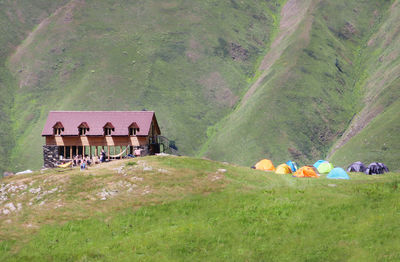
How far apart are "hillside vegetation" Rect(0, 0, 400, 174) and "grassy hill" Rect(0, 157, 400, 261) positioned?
6475cm

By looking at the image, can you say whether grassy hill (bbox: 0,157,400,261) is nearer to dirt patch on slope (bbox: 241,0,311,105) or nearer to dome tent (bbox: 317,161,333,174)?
dome tent (bbox: 317,161,333,174)

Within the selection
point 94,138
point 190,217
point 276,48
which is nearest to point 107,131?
point 94,138

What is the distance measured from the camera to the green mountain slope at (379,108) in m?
104

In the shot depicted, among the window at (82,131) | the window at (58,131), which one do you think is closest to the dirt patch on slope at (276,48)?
the window at (82,131)

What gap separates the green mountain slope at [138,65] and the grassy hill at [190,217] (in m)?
87.0

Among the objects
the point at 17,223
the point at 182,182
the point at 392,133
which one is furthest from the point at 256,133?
the point at 17,223

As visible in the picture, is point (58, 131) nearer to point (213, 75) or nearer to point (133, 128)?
point (133, 128)

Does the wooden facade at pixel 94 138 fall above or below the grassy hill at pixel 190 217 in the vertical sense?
above

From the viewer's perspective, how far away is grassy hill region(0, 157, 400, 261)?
34.4m

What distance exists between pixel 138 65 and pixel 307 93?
57663mm

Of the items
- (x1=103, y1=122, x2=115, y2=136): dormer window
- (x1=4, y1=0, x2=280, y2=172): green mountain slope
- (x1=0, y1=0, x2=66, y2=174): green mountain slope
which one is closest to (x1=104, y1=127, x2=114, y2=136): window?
(x1=103, y1=122, x2=115, y2=136): dormer window

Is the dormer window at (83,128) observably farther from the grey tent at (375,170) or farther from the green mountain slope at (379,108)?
the green mountain slope at (379,108)

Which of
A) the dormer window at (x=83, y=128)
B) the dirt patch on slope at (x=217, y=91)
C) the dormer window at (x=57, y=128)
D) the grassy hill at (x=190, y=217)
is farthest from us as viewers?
the dirt patch on slope at (x=217, y=91)

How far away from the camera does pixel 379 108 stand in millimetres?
124125
